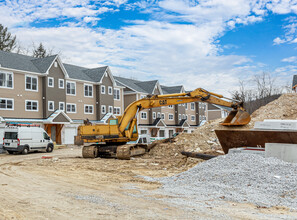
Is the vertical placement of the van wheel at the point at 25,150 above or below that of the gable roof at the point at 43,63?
below

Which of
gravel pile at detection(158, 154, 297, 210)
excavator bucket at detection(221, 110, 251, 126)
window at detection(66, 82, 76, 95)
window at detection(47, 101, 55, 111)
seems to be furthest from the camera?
window at detection(66, 82, 76, 95)

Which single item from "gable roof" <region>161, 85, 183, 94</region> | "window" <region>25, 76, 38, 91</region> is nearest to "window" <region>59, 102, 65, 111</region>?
"window" <region>25, 76, 38, 91</region>

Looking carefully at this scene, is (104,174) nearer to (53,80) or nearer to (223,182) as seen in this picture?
(223,182)

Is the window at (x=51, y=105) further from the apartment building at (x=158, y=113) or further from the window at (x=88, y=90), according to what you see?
the apartment building at (x=158, y=113)

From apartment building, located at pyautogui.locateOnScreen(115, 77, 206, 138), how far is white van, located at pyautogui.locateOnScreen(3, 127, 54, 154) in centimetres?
2537

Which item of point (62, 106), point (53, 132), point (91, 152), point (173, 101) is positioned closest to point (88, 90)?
point (62, 106)

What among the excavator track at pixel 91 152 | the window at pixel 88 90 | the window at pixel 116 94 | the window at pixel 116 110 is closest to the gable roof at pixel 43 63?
the window at pixel 88 90

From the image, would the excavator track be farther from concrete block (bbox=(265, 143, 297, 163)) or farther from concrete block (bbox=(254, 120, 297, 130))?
concrete block (bbox=(265, 143, 297, 163))

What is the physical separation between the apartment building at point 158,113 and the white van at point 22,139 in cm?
2537

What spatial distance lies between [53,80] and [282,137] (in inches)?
1235

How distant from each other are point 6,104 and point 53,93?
6.09 metres

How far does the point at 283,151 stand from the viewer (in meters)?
11.2

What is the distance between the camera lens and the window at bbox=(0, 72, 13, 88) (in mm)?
33656

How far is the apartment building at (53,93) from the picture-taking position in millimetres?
34438
